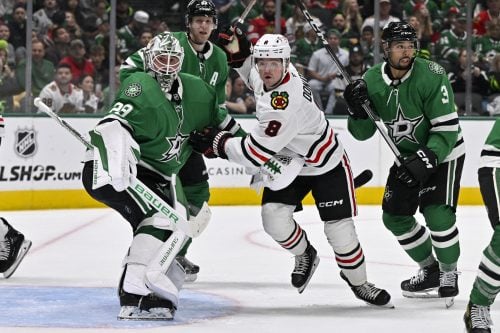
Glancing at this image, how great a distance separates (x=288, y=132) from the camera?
4.56m

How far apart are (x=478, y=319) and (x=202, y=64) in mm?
2280

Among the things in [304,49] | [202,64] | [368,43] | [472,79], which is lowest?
[472,79]

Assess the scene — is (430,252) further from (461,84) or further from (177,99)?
(461,84)

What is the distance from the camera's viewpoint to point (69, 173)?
28.4ft

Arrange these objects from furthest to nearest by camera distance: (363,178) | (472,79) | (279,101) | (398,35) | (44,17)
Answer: (472,79), (44,17), (363,178), (398,35), (279,101)

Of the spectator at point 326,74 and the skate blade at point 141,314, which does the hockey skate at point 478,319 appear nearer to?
the skate blade at point 141,314

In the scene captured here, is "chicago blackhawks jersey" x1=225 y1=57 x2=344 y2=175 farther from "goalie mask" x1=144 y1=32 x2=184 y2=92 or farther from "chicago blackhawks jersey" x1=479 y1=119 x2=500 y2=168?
"chicago blackhawks jersey" x1=479 y1=119 x2=500 y2=168

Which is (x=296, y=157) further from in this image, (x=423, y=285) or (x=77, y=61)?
(x=77, y=61)

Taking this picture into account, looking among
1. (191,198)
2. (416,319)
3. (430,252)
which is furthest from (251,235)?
(416,319)

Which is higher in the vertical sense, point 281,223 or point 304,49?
point 281,223

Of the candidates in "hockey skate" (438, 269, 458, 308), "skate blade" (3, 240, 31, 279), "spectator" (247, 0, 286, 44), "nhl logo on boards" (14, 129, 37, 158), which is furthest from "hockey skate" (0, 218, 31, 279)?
"spectator" (247, 0, 286, 44)

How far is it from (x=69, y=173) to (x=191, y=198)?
3323 mm

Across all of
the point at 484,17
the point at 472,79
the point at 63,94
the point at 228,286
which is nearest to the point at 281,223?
the point at 228,286

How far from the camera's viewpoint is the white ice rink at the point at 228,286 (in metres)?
4.32
